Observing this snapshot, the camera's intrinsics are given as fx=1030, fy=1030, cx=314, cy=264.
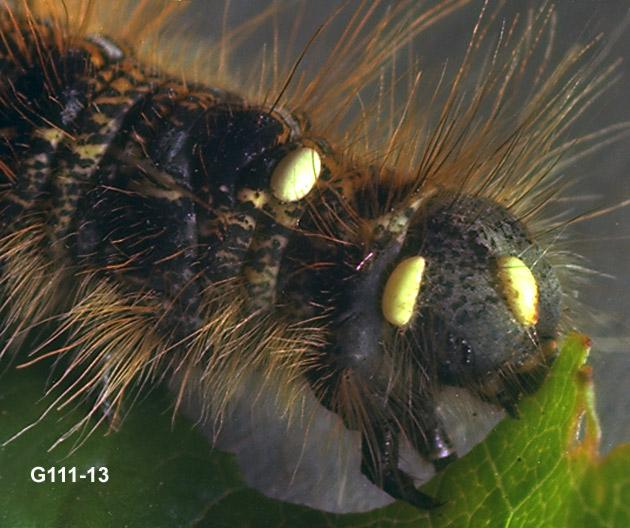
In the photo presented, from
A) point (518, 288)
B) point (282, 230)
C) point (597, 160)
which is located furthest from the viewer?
point (597, 160)

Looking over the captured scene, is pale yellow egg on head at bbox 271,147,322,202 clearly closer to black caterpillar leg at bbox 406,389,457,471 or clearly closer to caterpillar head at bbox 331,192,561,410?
caterpillar head at bbox 331,192,561,410

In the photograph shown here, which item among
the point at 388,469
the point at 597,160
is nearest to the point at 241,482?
the point at 388,469

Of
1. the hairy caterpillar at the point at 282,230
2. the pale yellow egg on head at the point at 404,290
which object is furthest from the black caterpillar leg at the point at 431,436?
the pale yellow egg on head at the point at 404,290

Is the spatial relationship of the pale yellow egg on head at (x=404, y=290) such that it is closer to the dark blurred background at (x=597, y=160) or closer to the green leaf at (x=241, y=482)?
the green leaf at (x=241, y=482)

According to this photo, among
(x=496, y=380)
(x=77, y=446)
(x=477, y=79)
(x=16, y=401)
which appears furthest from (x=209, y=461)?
(x=477, y=79)

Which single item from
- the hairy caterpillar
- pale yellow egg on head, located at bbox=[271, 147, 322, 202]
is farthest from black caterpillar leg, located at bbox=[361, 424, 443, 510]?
pale yellow egg on head, located at bbox=[271, 147, 322, 202]

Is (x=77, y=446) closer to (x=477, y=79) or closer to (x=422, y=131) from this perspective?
(x=422, y=131)

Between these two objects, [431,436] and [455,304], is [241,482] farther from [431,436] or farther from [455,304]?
[455,304]
